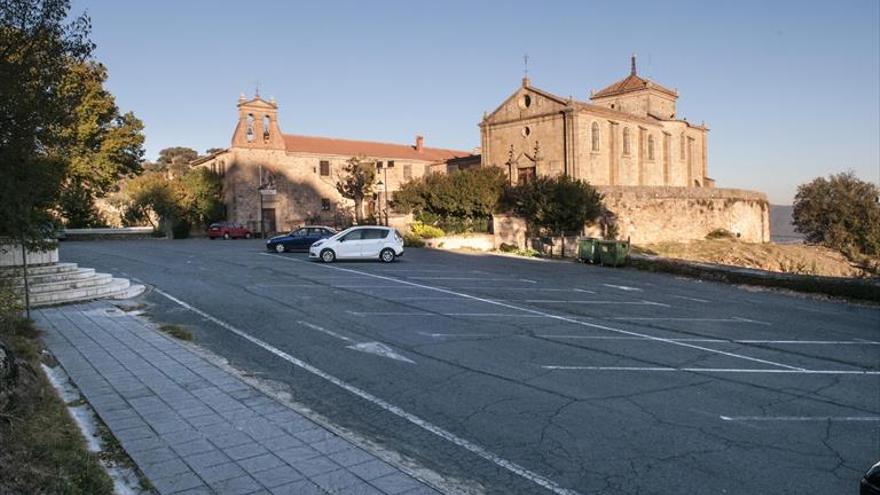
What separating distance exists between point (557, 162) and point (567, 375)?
40.1 m

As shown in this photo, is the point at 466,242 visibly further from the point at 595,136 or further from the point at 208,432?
the point at 208,432

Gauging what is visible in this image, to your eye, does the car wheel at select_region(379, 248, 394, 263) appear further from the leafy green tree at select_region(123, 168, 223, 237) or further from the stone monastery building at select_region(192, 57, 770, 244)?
the leafy green tree at select_region(123, 168, 223, 237)

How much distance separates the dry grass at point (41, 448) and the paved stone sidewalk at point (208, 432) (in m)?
0.42

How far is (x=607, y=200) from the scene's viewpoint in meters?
43.7

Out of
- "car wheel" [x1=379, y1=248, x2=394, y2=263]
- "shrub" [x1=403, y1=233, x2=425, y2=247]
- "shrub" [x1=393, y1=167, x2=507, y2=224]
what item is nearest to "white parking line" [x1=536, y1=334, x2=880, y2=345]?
"car wheel" [x1=379, y1=248, x2=394, y2=263]

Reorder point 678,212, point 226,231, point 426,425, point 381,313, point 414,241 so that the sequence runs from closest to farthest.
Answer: point 426,425
point 381,313
point 414,241
point 678,212
point 226,231

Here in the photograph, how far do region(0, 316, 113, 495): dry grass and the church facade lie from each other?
1576 inches

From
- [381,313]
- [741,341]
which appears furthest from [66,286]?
[741,341]

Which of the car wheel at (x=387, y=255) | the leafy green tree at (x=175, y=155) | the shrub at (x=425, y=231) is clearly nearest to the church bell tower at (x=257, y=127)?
the shrub at (x=425, y=231)

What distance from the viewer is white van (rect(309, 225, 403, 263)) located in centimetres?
2733

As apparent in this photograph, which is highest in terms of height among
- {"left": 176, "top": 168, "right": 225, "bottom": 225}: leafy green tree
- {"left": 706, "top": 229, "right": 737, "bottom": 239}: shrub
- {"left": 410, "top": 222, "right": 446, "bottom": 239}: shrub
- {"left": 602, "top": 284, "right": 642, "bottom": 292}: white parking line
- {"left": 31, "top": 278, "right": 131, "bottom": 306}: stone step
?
{"left": 176, "top": 168, "right": 225, "bottom": 225}: leafy green tree

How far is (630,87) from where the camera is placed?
62.8m

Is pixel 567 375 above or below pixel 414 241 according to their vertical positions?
below

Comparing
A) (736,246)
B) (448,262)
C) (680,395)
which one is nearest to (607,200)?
(736,246)
